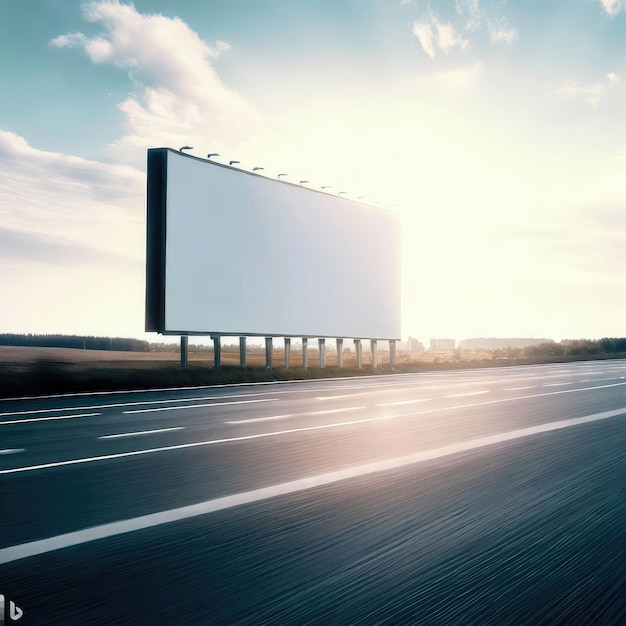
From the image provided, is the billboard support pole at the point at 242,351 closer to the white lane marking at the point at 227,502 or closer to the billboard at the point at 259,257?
the billboard at the point at 259,257

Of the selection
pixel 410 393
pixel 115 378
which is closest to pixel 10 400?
pixel 115 378

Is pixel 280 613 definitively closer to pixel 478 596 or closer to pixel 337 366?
pixel 478 596

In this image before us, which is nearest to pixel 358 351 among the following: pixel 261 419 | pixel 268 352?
pixel 268 352

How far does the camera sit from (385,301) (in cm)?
3275

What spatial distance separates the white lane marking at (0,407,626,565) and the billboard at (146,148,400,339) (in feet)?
48.9

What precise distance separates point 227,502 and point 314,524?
967mm

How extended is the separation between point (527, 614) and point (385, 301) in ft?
97.1

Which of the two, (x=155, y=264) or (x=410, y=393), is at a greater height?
(x=155, y=264)

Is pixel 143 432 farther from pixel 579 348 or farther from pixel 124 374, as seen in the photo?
pixel 579 348

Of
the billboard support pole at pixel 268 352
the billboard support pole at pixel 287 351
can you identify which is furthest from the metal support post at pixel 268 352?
the billboard support pole at pixel 287 351

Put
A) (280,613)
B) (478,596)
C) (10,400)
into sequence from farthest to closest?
(10,400), (478,596), (280,613)

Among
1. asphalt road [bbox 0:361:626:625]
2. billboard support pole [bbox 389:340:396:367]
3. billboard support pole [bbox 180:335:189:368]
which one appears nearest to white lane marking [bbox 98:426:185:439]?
asphalt road [bbox 0:361:626:625]

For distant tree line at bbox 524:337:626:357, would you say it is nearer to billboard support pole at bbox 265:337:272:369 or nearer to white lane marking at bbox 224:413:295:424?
billboard support pole at bbox 265:337:272:369

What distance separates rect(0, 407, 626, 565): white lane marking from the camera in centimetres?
430
